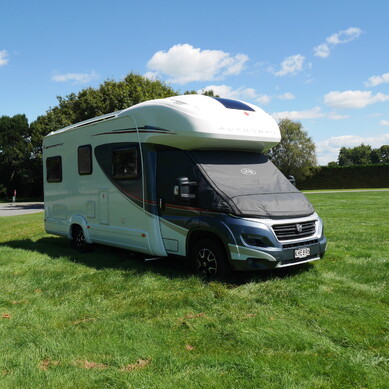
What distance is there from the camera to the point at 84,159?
8.91 meters

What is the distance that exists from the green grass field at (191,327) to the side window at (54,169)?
117 inches

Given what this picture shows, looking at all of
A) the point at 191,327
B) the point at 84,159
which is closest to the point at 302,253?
the point at 191,327

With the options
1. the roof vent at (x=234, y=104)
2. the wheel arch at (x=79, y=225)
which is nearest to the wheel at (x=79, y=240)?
the wheel arch at (x=79, y=225)

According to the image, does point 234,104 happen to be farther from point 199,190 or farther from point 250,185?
point 199,190

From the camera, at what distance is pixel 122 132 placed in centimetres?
776

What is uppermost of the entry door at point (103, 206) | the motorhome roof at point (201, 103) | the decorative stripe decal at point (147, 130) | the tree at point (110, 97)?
the tree at point (110, 97)

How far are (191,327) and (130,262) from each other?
3.62m

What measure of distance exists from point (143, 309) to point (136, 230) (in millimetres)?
2512

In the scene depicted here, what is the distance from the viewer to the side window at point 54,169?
991cm

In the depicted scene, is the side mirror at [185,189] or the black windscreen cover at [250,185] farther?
the side mirror at [185,189]

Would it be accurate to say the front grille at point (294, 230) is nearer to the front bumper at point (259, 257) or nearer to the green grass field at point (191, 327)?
the front bumper at point (259, 257)

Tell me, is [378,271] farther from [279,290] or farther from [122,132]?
[122,132]

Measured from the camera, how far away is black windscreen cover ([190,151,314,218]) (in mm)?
6113

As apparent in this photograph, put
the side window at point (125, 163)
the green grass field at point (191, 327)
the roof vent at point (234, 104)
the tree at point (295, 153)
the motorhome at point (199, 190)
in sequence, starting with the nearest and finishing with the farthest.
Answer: the green grass field at point (191, 327) → the motorhome at point (199, 190) → the roof vent at point (234, 104) → the side window at point (125, 163) → the tree at point (295, 153)
